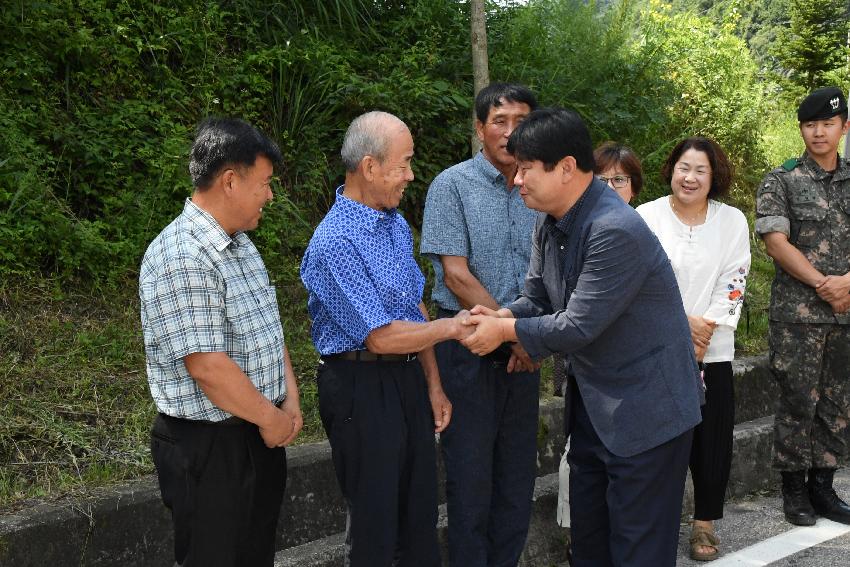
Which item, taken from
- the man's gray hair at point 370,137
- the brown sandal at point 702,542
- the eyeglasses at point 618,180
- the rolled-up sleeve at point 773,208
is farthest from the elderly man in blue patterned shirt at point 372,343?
the rolled-up sleeve at point 773,208

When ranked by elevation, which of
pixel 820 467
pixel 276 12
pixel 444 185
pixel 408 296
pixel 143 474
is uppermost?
pixel 276 12

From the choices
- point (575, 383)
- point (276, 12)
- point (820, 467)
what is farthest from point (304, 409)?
point (276, 12)

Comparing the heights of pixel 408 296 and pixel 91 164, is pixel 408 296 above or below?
below

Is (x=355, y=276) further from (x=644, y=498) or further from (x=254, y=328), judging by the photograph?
(x=644, y=498)

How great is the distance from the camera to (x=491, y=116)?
3.77 m

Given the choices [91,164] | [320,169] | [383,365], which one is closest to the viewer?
[383,365]

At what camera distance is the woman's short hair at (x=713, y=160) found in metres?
4.32

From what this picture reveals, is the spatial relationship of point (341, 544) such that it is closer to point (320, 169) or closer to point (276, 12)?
point (320, 169)

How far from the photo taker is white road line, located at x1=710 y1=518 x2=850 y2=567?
4.22 metres

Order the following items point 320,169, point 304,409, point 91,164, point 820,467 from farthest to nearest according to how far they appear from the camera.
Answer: point 320,169 < point 91,164 < point 820,467 < point 304,409

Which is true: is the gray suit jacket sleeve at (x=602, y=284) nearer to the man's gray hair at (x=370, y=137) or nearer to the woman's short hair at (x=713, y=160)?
the man's gray hair at (x=370, y=137)

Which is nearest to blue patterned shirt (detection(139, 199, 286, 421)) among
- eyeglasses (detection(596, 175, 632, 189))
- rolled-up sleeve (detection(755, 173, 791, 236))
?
eyeglasses (detection(596, 175, 632, 189))

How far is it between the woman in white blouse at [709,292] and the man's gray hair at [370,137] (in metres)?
1.81

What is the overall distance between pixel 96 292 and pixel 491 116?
2326mm
